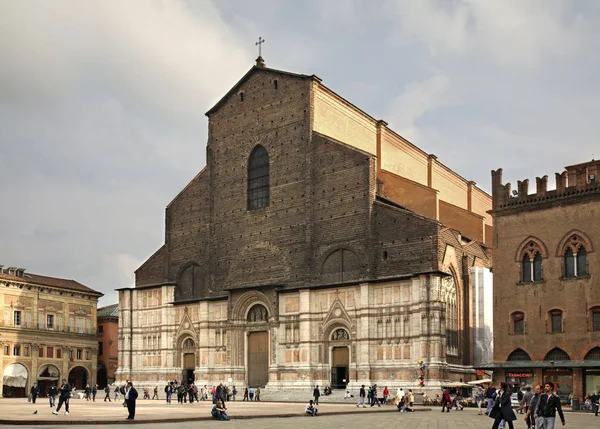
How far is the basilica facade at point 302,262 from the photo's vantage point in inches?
1822

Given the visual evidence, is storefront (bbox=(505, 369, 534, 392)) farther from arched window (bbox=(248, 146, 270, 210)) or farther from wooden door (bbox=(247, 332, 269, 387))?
arched window (bbox=(248, 146, 270, 210))

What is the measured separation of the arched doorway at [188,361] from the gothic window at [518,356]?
2252 centimetres

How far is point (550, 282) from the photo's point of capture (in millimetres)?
40719

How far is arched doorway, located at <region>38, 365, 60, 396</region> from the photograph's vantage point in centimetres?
6775

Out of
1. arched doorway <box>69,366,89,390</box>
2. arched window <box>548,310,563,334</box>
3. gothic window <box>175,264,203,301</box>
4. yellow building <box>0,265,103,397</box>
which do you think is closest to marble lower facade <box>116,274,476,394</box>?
gothic window <box>175,264,203,301</box>

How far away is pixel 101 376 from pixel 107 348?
2.87m

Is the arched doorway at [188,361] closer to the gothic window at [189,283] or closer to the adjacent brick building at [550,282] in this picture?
the gothic window at [189,283]

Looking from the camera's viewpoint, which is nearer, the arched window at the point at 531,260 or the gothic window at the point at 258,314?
the arched window at the point at 531,260

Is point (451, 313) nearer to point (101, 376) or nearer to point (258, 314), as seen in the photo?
point (258, 314)

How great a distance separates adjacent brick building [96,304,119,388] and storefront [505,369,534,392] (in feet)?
151

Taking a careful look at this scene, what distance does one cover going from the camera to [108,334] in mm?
79062

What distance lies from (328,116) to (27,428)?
3453 centimetres

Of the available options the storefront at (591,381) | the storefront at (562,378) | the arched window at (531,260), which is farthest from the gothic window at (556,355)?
the arched window at (531,260)

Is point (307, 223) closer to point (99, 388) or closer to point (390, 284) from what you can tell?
point (390, 284)
